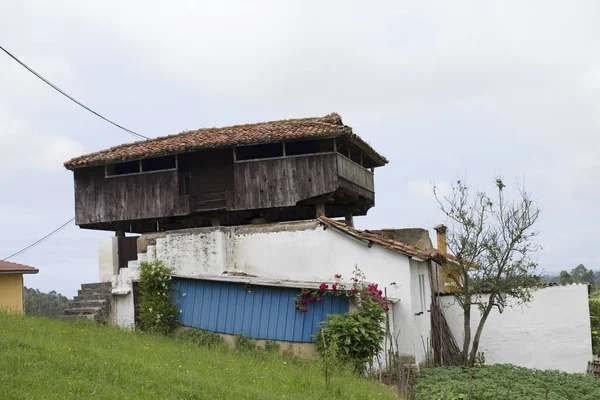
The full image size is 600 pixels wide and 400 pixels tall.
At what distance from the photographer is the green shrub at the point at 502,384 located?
1238cm

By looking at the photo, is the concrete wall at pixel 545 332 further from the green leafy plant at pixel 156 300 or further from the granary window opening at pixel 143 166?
the granary window opening at pixel 143 166

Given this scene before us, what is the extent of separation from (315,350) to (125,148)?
10670 millimetres

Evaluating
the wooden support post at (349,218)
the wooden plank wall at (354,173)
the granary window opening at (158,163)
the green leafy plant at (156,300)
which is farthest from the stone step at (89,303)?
the wooden support post at (349,218)

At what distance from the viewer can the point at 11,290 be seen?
2262 cm

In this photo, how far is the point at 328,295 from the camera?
49.4 ft

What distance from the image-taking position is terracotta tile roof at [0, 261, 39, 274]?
71.6ft

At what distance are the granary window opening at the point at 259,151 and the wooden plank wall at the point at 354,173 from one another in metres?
2.43

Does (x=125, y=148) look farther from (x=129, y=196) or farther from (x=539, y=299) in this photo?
(x=539, y=299)

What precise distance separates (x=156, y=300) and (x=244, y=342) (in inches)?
105

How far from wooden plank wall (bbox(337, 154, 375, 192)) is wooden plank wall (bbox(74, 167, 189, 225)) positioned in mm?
5069

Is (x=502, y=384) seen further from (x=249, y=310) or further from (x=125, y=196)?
(x=125, y=196)

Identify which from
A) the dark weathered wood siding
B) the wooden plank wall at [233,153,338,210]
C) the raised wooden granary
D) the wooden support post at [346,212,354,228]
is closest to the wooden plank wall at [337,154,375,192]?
the raised wooden granary

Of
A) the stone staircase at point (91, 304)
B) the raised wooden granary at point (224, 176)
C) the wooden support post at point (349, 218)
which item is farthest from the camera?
the wooden support post at point (349, 218)

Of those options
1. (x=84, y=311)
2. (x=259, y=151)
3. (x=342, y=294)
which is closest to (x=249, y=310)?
(x=342, y=294)
